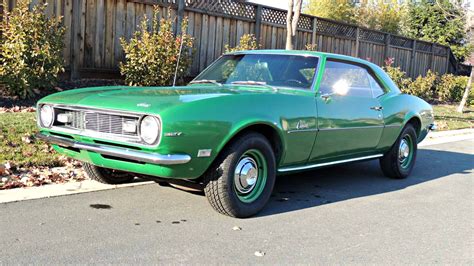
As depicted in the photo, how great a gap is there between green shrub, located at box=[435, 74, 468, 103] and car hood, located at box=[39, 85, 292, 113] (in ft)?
59.3

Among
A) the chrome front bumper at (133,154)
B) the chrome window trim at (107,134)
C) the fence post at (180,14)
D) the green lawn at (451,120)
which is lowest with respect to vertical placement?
the green lawn at (451,120)

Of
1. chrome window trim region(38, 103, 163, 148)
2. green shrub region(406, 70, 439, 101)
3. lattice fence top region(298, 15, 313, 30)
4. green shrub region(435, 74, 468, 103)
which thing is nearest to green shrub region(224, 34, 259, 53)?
lattice fence top region(298, 15, 313, 30)

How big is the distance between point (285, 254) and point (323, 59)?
8.27 ft

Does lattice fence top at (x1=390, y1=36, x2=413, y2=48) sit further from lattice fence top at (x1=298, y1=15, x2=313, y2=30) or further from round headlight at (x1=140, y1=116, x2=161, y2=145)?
round headlight at (x1=140, y1=116, x2=161, y2=145)

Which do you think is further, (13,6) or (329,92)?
(13,6)

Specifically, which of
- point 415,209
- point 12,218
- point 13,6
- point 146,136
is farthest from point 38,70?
point 415,209

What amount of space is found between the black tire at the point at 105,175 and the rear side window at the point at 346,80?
7.69ft

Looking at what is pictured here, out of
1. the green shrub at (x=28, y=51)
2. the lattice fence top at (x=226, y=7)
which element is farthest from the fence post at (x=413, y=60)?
the green shrub at (x=28, y=51)

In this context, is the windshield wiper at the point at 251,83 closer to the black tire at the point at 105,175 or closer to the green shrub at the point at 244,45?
the black tire at the point at 105,175

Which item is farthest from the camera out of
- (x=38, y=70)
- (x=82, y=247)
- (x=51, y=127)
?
(x=38, y=70)

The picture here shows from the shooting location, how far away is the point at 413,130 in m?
6.88

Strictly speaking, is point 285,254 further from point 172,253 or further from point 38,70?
point 38,70

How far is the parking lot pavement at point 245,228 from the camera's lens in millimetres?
3561

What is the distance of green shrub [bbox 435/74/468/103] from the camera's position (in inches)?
823
